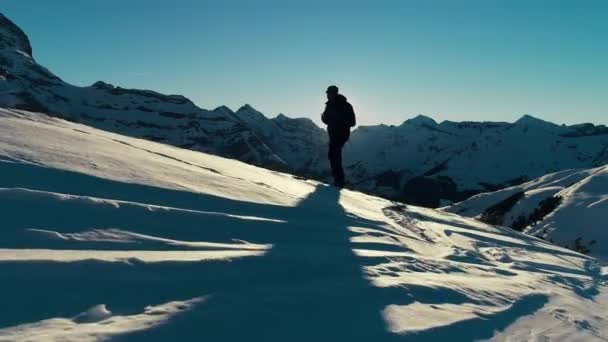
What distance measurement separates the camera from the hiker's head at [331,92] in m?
13.3

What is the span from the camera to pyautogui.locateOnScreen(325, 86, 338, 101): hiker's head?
13.3 meters

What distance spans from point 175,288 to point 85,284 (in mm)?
624

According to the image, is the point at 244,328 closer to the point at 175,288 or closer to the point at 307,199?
the point at 175,288

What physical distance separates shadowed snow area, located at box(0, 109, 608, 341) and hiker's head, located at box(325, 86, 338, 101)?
5294mm

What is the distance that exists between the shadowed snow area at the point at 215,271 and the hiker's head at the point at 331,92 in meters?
5.29

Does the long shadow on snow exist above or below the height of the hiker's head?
below

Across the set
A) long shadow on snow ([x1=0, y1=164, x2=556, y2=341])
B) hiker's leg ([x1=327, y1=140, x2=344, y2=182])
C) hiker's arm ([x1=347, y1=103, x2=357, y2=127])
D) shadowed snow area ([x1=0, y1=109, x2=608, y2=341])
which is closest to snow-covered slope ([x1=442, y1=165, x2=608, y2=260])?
hiker's leg ([x1=327, y1=140, x2=344, y2=182])

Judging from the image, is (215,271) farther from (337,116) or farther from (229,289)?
(337,116)

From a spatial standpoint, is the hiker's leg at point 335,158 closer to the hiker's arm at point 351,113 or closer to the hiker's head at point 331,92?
the hiker's arm at point 351,113

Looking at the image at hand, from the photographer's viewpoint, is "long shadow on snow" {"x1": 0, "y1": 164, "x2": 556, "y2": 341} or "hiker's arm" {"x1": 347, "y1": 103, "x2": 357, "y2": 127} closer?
"long shadow on snow" {"x1": 0, "y1": 164, "x2": 556, "y2": 341}

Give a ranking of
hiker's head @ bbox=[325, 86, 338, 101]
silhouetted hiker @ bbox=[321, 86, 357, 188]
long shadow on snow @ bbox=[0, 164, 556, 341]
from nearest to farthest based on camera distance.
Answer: long shadow on snow @ bbox=[0, 164, 556, 341] < hiker's head @ bbox=[325, 86, 338, 101] < silhouetted hiker @ bbox=[321, 86, 357, 188]

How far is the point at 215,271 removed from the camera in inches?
171

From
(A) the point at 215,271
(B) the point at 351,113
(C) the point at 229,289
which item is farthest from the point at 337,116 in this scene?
(C) the point at 229,289

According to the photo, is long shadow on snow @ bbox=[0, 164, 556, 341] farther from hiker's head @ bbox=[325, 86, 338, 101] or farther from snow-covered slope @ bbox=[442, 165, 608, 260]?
snow-covered slope @ bbox=[442, 165, 608, 260]
